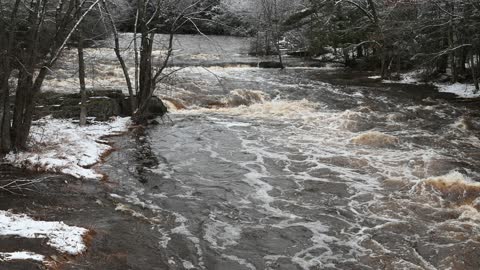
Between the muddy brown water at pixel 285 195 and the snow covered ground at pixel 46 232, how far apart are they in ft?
0.92

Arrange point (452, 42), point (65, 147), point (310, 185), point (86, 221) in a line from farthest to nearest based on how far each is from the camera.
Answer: point (452, 42), point (65, 147), point (310, 185), point (86, 221)

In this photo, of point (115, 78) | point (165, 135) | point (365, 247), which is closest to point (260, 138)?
point (165, 135)

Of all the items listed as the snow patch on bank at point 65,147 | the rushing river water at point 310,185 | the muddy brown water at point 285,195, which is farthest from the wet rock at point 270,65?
the snow patch on bank at point 65,147

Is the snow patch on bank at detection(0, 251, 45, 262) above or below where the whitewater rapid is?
above

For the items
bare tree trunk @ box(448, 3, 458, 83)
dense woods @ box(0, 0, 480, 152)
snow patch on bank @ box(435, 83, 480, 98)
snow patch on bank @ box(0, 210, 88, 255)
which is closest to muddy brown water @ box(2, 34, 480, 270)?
snow patch on bank @ box(0, 210, 88, 255)

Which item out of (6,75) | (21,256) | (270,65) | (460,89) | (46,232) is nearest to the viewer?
(21,256)

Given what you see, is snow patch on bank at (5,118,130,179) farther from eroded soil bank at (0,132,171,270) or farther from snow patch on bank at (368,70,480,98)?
snow patch on bank at (368,70,480,98)

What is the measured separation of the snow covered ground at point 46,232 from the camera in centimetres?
635

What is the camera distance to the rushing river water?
23.5 ft

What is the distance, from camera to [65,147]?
1125 centimetres

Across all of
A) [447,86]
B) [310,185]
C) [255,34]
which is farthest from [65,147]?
[255,34]

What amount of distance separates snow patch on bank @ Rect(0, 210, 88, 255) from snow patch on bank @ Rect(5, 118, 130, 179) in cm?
289

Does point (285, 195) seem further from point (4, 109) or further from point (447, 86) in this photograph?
point (447, 86)

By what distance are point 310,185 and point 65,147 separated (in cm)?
556
